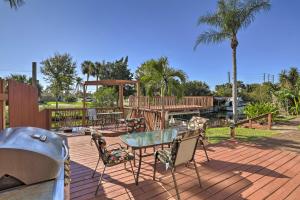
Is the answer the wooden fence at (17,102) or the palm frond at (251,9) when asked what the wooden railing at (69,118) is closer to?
the wooden fence at (17,102)

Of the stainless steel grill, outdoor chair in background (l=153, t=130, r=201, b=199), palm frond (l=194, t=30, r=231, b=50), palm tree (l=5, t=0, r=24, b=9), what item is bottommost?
outdoor chair in background (l=153, t=130, r=201, b=199)

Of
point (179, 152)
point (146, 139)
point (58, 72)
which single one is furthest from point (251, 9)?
point (58, 72)

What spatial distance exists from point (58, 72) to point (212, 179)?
1744 centimetres

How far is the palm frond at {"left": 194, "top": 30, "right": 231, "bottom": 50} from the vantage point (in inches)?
341

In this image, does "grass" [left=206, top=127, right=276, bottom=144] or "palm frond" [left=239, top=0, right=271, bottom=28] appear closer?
"grass" [left=206, top=127, right=276, bottom=144]

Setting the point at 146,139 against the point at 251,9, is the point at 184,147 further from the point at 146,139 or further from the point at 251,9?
the point at 251,9

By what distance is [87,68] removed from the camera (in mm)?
33062

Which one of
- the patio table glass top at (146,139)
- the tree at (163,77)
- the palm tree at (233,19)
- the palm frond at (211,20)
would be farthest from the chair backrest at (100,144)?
the palm frond at (211,20)

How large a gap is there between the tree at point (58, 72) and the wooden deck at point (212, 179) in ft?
46.6

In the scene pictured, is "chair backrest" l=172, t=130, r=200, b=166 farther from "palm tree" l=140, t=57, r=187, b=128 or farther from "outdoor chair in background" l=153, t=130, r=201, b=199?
"palm tree" l=140, t=57, r=187, b=128

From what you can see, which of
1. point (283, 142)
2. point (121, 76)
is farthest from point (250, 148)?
point (121, 76)

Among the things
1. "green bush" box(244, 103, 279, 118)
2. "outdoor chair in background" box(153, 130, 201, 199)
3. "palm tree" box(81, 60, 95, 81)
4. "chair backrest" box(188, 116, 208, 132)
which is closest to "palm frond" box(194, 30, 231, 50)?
"green bush" box(244, 103, 279, 118)

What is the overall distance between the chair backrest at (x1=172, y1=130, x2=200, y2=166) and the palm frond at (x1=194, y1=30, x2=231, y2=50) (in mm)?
7243

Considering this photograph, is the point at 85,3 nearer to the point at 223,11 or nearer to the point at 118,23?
the point at 118,23
